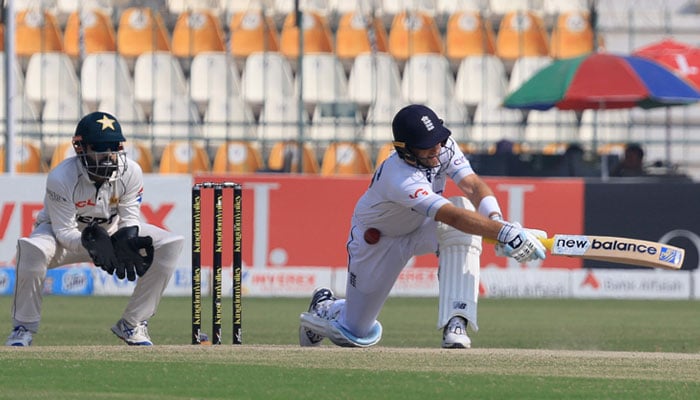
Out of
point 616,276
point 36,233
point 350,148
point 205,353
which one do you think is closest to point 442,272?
point 205,353

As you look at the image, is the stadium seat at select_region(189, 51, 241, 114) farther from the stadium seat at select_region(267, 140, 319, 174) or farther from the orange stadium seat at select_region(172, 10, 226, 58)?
the stadium seat at select_region(267, 140, 319, 174)

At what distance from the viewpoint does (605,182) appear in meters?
15.5

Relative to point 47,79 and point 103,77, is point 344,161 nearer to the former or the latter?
point 103,77

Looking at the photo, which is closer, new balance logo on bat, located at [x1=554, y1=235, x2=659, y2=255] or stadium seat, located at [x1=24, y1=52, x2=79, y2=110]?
new balance logo on bat, located at [x1=554, y1=235, x2=659, y2=255]

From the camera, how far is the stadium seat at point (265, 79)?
778 inches

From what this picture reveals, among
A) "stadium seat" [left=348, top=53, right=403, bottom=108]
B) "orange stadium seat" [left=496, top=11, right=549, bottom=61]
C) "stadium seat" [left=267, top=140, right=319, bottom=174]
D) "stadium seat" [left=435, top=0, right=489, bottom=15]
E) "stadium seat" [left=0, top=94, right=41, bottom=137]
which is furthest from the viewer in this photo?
"stadium seat" [left=435, top=0, right=489, bottom=15]

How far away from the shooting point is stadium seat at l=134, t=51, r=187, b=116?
1970cm

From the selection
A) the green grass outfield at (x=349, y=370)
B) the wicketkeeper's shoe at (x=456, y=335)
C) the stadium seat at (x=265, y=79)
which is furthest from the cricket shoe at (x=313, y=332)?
the stadium seat at (x=265, y=79)

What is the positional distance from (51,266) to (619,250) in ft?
11.1

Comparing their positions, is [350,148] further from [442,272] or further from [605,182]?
[442,272]

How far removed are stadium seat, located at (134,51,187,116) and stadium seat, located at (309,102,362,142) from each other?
203cm

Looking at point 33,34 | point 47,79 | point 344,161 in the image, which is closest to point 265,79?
point 344,161

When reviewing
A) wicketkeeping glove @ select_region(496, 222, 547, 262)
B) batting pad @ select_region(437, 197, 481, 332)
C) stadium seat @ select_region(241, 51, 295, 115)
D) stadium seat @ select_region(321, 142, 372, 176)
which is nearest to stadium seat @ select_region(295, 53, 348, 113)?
stadium seat @ select_region(241, 51, 295, 115)

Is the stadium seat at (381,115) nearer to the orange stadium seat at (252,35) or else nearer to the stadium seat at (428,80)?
the stadium seat at (428,80)
